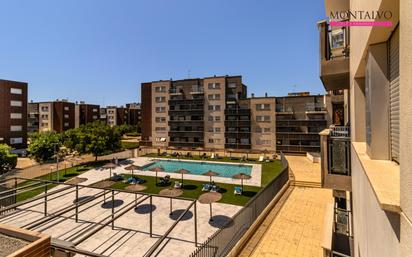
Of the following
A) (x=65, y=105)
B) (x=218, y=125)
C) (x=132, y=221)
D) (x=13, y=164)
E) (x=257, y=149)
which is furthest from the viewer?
(x=65, y=105)

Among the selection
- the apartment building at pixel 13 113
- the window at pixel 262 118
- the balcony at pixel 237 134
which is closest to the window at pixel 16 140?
the apartment building at pixel 13 113

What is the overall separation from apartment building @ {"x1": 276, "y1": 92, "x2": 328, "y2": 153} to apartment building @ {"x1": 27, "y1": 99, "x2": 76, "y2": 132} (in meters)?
67.6

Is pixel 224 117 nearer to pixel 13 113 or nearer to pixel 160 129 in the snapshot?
pixel 160 129

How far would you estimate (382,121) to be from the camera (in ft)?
10.7

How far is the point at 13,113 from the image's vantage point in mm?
44312

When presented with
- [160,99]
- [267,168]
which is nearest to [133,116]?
[160,99]

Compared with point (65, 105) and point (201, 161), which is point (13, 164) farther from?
point (65, 105)

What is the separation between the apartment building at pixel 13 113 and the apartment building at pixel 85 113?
28015mm

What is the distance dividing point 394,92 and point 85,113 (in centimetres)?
8775

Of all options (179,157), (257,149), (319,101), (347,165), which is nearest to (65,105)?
(179,157)

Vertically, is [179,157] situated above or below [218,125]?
below

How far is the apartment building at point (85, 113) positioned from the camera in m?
A: 74.3

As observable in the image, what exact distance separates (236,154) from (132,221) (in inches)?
1183

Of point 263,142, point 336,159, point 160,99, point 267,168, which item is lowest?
point 267,168
